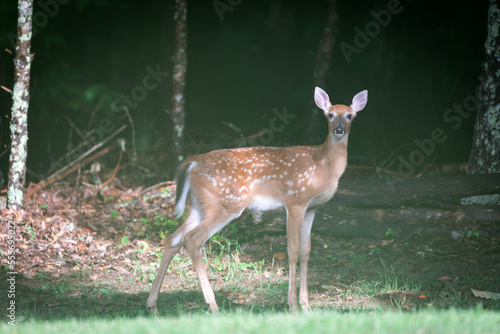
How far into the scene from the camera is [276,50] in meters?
12.4

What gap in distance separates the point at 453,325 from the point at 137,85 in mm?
8804

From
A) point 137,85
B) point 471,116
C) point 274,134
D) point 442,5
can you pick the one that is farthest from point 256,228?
point 442,5

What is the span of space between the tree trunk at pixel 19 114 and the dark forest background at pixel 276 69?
288 centimetres

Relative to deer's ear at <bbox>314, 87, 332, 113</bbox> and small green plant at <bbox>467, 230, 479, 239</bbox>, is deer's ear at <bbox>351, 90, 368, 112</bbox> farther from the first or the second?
small green plant at <bbox>467, 230, 479, 239</bbox>

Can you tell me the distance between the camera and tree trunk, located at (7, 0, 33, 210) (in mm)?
7750

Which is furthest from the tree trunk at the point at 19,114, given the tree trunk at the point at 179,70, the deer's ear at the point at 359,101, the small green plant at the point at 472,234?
the small green plant at the point at 472,234

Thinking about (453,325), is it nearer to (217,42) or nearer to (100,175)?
(100,175)

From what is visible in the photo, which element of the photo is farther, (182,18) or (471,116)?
(471,116)

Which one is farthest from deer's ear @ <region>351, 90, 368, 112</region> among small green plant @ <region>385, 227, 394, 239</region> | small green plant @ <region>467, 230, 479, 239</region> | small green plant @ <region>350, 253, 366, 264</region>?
small green plant @ <region>467, 230, 479, 239</region>

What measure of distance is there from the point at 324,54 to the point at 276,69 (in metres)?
2.43

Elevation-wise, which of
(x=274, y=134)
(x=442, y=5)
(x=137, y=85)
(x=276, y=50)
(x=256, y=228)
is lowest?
(x=256, y=228)

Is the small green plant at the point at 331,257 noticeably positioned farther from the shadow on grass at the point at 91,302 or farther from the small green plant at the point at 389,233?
the shadow on grass at the point at 91,302

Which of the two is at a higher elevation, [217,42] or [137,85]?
[217,42]

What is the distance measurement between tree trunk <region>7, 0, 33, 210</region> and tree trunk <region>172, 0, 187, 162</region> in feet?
7.95
